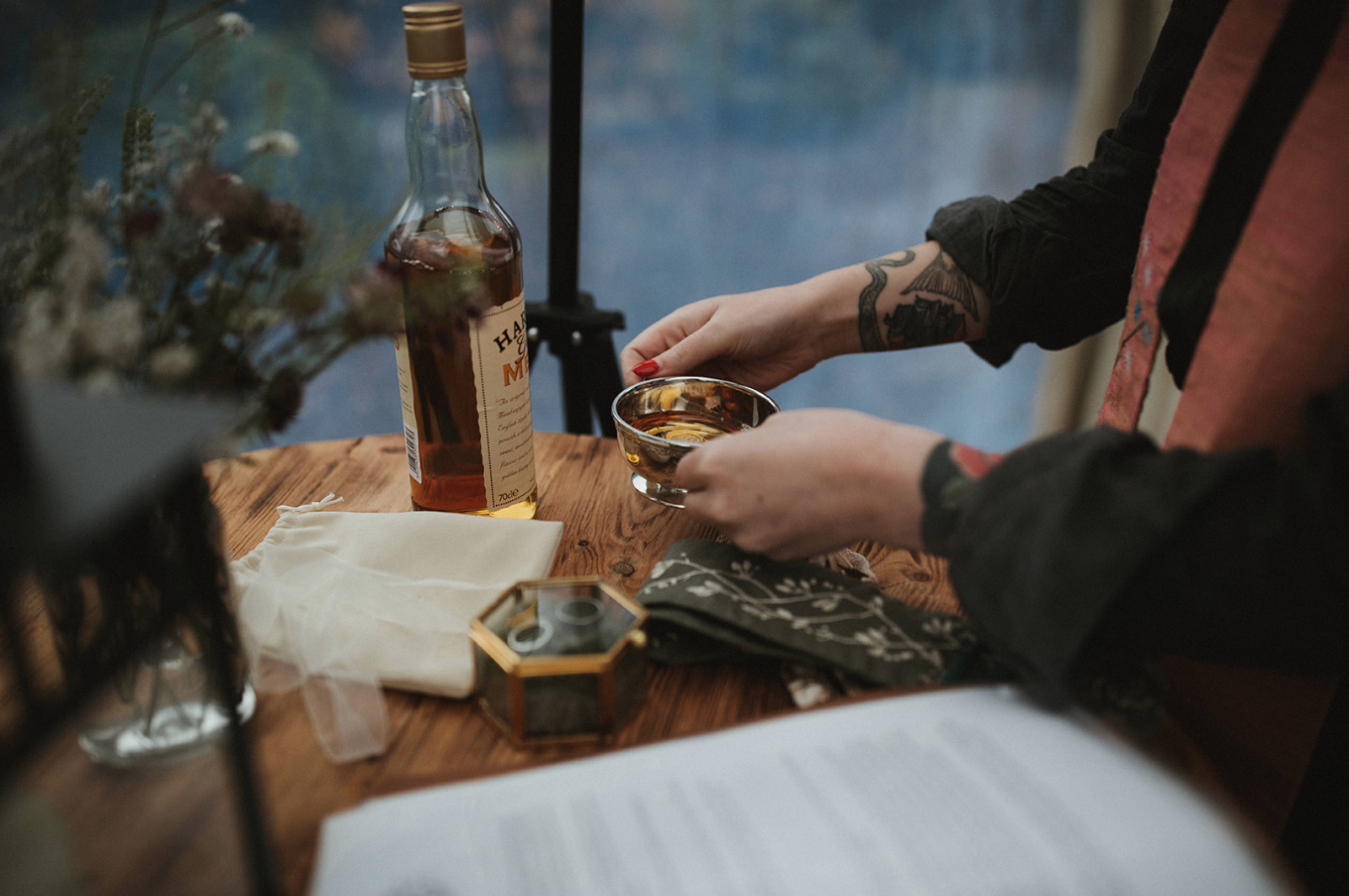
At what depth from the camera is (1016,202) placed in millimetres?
909

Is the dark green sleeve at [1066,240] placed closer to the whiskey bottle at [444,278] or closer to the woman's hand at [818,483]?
the woman's hand at [818,483]

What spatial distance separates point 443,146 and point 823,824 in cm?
52

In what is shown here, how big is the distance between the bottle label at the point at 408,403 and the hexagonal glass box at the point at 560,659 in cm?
20

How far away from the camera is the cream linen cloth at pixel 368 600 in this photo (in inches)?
21.3

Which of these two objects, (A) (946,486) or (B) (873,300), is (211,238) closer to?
(A) (946,486)

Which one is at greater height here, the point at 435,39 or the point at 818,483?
the point at 435,39

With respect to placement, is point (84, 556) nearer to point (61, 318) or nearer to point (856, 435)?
point (61, 318)

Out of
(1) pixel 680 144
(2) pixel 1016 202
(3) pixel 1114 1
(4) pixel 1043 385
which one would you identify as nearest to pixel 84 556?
(2) pixel 1016 202

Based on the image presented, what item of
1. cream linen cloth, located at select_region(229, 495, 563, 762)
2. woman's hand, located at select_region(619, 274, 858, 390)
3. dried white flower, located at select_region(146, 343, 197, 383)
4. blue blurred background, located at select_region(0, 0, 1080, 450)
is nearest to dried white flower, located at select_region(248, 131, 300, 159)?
dried white flower, located at select_region(146, 343, 197, 383)

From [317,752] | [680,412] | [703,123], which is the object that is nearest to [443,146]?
[680,412]

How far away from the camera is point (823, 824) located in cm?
42

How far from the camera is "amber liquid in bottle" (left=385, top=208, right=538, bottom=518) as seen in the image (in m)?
0.63

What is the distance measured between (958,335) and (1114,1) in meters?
1.02

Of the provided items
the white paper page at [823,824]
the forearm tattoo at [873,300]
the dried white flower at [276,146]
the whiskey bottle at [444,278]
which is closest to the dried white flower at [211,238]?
the dried white flower at [276,146]
